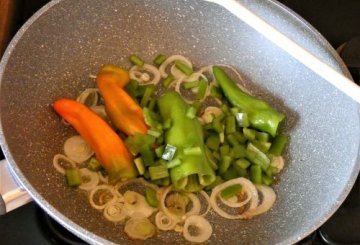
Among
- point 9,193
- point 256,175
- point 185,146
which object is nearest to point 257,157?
point 256,175

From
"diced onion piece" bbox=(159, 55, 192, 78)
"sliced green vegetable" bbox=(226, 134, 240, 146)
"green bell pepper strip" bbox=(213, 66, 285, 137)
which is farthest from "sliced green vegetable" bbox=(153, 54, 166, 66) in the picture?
"sliced green vegetable" bbox=(226, 134, 240, 146)

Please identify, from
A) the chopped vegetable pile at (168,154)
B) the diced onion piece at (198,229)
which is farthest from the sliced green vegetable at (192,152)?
the diced onion piece at (198,229)

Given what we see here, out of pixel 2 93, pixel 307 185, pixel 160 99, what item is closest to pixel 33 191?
pixel 2 93

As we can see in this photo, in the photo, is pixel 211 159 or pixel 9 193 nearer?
pixel 9 193

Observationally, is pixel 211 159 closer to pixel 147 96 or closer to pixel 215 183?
pixel 215 183

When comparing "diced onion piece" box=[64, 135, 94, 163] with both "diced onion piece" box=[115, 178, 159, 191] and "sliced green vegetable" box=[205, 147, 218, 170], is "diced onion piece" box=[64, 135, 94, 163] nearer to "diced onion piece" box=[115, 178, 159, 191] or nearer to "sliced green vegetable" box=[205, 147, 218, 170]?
"diced onion piece" box=[115, 178, 159, 191]

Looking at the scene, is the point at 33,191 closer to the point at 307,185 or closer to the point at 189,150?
the point at 189,150
